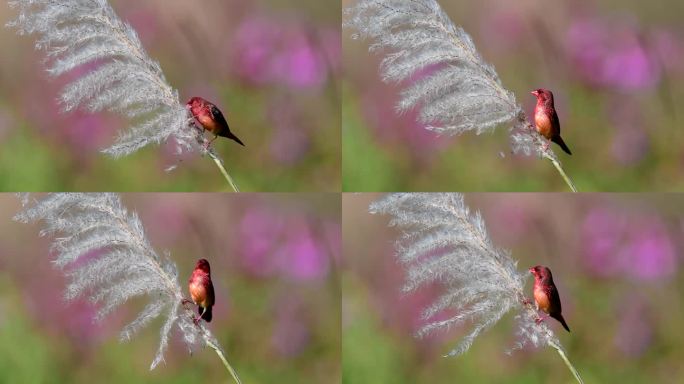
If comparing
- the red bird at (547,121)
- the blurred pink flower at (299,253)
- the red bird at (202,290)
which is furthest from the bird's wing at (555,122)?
the red bird at (202,290)

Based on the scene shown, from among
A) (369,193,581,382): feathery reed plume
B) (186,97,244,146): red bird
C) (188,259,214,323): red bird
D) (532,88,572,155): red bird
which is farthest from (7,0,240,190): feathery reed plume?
(532,88,572,155): red bird

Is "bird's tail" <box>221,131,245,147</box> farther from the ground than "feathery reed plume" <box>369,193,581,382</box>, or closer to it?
farther from the ground

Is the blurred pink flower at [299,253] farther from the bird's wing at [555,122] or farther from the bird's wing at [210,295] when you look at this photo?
the bird's wing at [555,122]

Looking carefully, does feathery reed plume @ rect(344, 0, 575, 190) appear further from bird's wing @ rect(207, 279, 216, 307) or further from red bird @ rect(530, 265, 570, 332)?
bird's wing @ rect(207, 279, 216, 307)

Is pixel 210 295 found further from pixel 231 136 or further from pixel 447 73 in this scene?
pixel 447 73

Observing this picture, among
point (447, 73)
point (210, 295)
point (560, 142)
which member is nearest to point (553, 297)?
point (560, 142)
